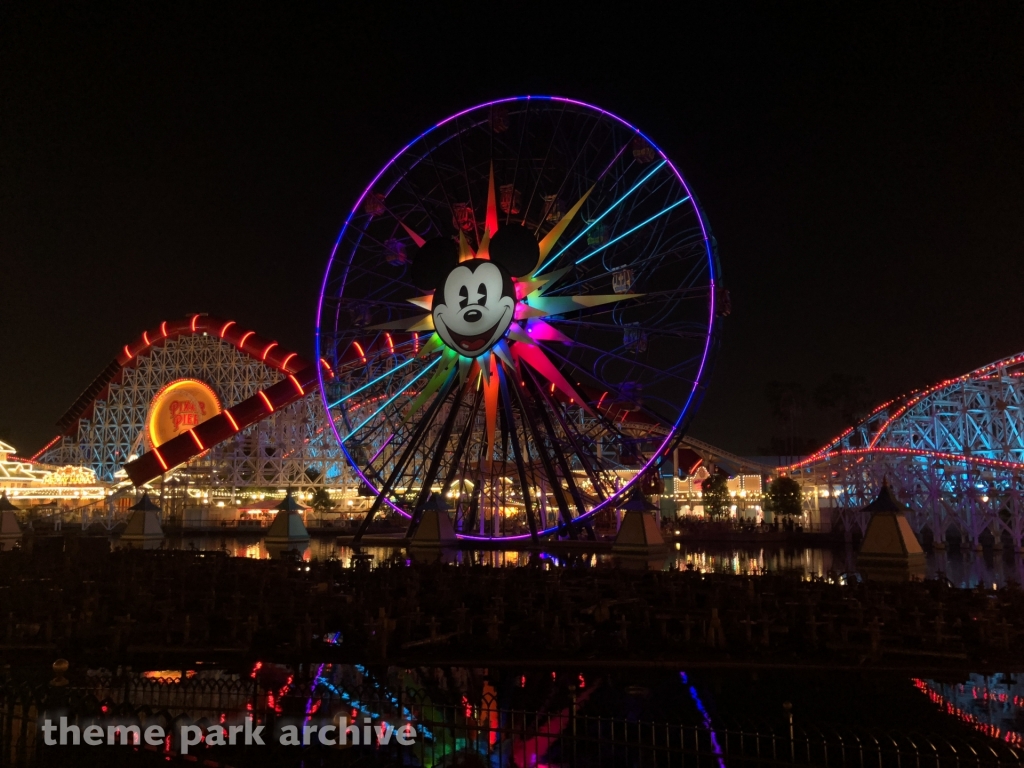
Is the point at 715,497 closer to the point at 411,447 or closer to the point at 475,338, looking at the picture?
the point at 411,447

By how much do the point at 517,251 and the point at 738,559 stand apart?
45.7ft

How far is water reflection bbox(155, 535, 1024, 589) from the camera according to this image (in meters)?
25.2

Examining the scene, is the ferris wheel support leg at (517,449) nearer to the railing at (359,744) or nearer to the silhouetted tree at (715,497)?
the railing at (359,744)

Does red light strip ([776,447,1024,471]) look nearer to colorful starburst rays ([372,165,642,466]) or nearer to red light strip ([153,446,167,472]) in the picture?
colorful starburst rays ([372,165,642,466])

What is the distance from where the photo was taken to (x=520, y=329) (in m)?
29.6

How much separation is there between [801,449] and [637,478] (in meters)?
97.7

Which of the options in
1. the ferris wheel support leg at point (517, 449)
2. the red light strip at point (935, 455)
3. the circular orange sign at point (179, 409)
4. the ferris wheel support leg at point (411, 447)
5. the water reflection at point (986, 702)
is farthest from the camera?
the circular orange sign at point (179, 409)

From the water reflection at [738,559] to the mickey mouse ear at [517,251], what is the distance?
10.0 meters

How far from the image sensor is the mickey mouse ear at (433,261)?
3140 centimetres

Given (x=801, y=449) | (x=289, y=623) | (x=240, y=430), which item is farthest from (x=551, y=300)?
(x=801, y=449)

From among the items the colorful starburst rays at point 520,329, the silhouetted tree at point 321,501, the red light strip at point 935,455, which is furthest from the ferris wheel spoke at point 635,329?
the silhouetted tree at point 321,501

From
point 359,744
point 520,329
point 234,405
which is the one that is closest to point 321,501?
point 234,405

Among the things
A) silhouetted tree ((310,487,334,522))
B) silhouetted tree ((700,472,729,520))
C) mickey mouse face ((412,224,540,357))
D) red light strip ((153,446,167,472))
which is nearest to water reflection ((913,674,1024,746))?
mickey mouse face ((412,224,540,357))

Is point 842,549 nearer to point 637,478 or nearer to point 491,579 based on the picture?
point 637,478
